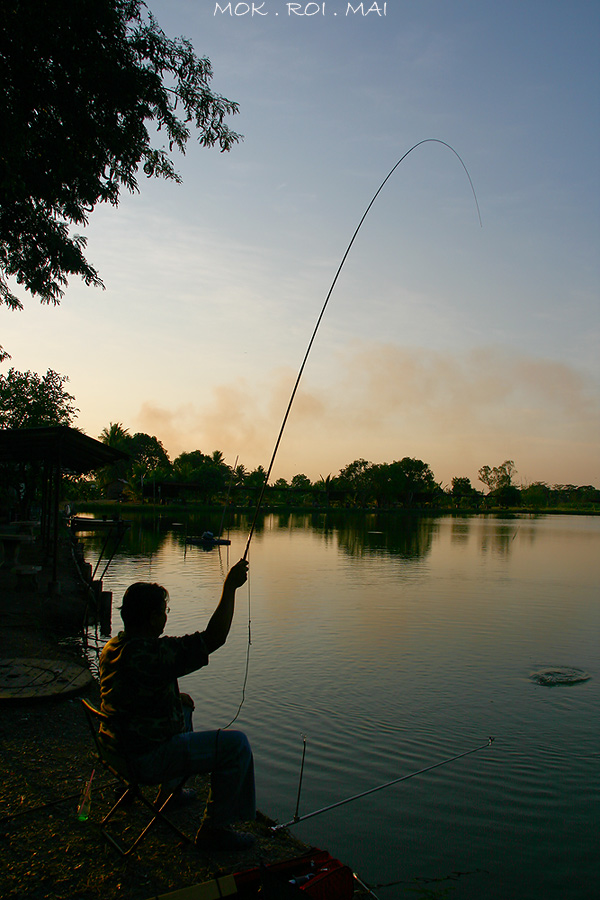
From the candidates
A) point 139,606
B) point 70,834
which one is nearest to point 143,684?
point 139,606

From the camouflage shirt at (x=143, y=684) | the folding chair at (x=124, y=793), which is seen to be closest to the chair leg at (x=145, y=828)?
the folding chair at (x=124, y=793)

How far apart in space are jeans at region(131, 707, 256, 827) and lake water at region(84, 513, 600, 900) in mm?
1733

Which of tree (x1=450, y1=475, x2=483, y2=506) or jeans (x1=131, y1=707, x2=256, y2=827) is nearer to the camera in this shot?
jeans (x1=131, y1=707, x2=256, y2=827)

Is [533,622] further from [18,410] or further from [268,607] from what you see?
[18,410]

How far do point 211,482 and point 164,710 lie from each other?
96234mm

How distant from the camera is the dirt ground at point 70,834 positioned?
3564 millimetres

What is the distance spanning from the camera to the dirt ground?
356 cm

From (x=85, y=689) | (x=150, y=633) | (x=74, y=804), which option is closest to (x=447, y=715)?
(x=85, y=689)

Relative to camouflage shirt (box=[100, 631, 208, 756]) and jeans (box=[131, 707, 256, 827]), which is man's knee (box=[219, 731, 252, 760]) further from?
camouflage shirt (box=[100, 631, 208, 756])

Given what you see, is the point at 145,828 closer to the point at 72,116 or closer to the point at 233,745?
the point at 233,745

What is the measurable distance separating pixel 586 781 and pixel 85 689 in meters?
5.64

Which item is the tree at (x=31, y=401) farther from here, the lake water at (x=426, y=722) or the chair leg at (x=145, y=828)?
the chair leg at (x=145, y=828)

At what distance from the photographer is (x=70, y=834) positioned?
4055 millimetres

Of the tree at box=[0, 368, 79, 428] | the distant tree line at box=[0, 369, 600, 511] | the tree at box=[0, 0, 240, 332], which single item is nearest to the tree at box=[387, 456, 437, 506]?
the distant tree line at box=[0, 369, 600, 511]
